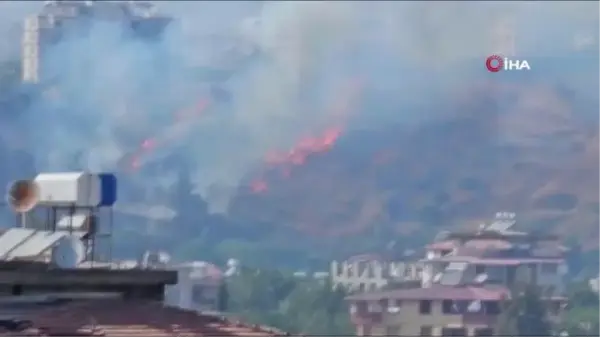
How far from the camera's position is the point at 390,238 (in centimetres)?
1445

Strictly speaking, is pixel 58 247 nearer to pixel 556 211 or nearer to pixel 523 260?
pixel 523 260

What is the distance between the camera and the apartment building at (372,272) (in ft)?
41.8

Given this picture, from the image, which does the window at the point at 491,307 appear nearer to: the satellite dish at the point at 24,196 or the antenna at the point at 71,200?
the antenna at the point at 71,200

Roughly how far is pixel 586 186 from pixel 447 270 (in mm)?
1763

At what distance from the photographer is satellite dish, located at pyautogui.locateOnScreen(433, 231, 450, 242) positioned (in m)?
13.8

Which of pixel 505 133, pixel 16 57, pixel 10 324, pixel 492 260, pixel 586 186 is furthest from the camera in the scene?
pixel 16 57

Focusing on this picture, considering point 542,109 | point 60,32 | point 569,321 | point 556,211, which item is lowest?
point 569,321

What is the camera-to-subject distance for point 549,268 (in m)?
12.3


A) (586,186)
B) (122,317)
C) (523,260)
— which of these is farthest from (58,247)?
(586,186)

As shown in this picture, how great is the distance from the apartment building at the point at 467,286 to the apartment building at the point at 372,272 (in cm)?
13

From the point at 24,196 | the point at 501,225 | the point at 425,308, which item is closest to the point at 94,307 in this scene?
the point at 24,196

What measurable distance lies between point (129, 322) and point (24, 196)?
312 centimetres

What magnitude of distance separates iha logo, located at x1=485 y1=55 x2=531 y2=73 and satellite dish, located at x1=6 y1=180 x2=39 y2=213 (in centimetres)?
455

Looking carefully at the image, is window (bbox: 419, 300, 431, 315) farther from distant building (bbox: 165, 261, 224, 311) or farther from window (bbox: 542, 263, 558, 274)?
distant building (bbox: 165, 261, 224, 311)
